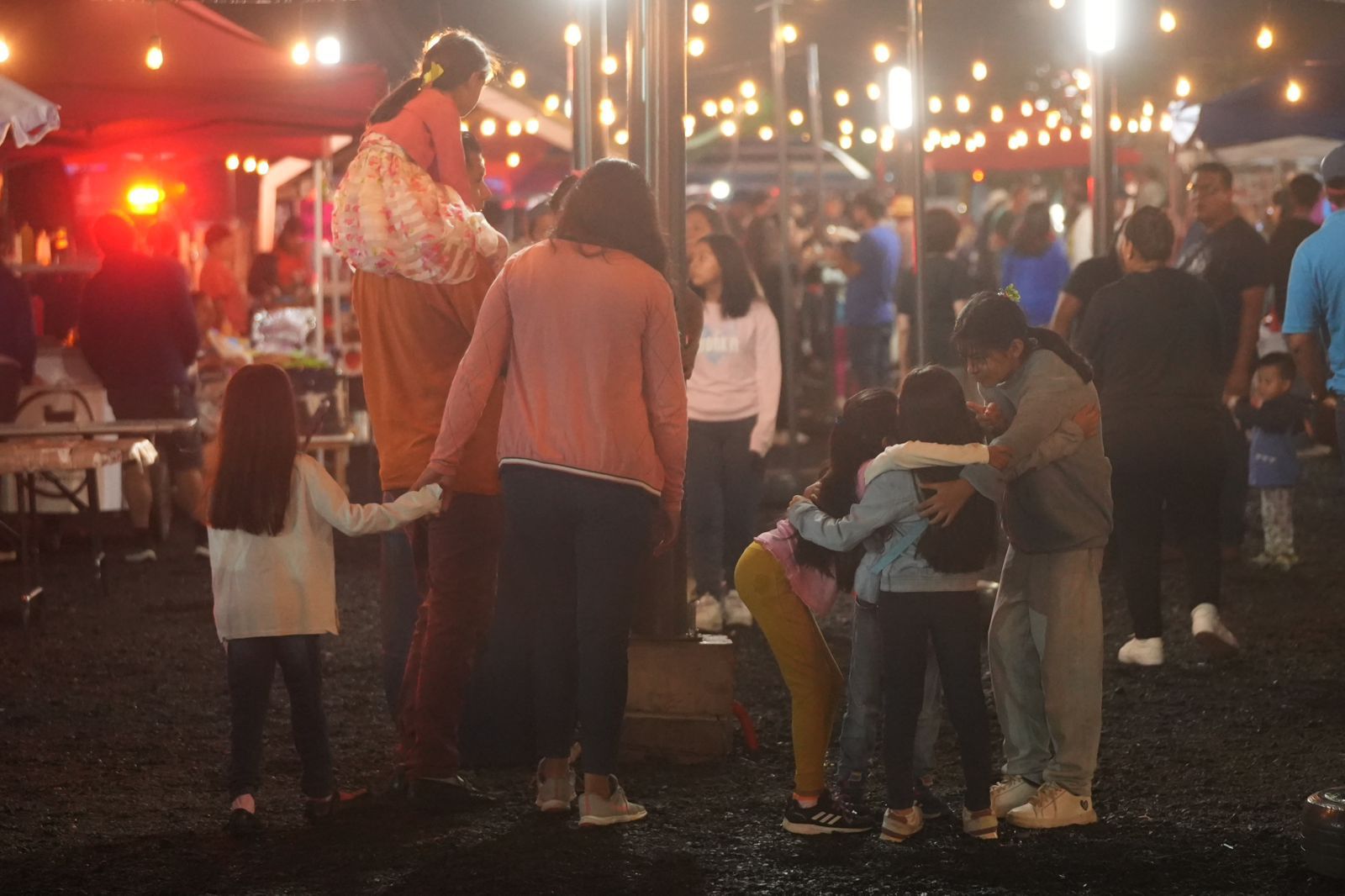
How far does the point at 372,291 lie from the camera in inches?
225

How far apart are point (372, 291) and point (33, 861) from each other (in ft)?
6.42

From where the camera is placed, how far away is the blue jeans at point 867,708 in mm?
5473

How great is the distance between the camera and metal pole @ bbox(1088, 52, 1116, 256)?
36.0 feet

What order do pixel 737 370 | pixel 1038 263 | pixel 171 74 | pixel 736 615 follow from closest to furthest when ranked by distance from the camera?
pixel 737 370 < pixel 736 615 < pixel 171 74 < pixel 1038 263

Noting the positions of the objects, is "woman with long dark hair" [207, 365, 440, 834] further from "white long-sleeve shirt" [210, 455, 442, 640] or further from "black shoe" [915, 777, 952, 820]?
"black shoe" [915, 777, 952, 820]

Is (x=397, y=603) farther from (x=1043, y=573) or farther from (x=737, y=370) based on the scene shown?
(x=737, y=370)

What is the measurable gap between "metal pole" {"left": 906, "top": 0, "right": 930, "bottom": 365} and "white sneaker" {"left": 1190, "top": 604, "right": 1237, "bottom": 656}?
2353mm

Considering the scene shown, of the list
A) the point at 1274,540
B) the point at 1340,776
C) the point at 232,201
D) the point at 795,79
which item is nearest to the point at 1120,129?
the point at 795,79

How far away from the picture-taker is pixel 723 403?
8.83 m

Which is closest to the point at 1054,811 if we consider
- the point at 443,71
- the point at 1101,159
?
the point at 443,71

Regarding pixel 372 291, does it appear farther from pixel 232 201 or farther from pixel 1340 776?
pixel 232 201

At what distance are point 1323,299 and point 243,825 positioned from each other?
466cm

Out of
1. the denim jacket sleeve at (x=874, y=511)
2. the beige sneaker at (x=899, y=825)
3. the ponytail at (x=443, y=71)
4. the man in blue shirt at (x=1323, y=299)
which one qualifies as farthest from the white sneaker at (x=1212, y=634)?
the ponytail at (x=443, y=71)

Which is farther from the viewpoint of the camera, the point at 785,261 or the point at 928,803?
the point at 785,261
